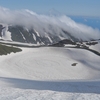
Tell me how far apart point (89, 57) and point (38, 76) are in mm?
21649

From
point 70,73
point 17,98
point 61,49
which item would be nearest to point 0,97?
point 17,98

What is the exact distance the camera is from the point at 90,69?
181 ft

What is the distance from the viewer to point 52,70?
52562mm

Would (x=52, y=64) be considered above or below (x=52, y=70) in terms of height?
above

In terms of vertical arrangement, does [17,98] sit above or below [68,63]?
above

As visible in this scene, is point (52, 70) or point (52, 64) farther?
point (52, 64)

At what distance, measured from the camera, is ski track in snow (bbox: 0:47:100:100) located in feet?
94.6

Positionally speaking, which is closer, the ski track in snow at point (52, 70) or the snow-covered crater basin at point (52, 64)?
the ski track in snow at point (52, 70)

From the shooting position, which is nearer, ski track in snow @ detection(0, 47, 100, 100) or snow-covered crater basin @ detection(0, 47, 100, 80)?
ski track in snow @ detection(0, 47, 100, 100)

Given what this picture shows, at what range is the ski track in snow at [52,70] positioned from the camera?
2884 centimetres

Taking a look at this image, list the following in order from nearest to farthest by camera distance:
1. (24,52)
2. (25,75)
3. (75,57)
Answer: (25,75) → (75,57) → (24,52)

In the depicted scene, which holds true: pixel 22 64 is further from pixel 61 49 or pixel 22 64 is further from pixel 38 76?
pixel 61 49

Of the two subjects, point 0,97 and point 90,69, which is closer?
point 0,97

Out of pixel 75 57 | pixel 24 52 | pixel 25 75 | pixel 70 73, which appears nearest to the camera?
pixel 25 75
